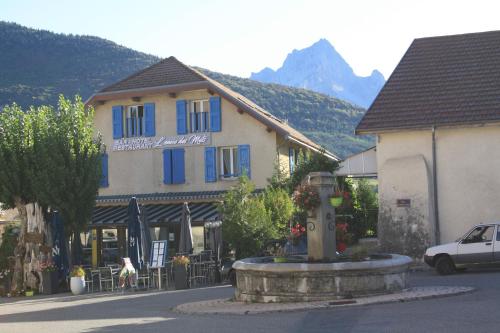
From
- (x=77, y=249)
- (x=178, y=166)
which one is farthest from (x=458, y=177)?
(x=178, y=166)

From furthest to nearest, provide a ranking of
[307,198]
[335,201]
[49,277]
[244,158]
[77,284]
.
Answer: [244,158], [49,277], [77,284], [335,201], [307,198]

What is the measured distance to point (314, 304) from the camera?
14562 mm

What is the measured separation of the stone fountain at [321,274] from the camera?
15.2m

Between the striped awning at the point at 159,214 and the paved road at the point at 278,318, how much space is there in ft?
40.0

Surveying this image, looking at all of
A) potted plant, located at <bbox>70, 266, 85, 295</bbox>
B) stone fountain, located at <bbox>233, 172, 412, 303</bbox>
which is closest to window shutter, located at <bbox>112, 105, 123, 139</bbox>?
potted plant, located at <bbox>70, 266, 85, 295</bbox>

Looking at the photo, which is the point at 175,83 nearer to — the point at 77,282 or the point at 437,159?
the point at 77,282

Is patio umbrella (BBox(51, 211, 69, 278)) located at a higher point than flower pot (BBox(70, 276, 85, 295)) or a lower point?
higher

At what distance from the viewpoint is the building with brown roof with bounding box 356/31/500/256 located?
963 inches

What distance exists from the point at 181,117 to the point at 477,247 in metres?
16.6

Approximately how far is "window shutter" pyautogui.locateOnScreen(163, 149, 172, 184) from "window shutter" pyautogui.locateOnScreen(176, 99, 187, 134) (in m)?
1.03

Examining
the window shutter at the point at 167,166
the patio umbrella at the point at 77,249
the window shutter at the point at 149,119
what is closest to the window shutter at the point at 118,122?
the window shutter at the point at 149,119

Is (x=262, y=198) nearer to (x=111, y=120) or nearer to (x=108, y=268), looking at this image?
(x=108, y=268)

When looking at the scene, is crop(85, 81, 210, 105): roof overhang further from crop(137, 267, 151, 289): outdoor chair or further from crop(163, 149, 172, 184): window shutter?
crop(137, 267, 151, 289): outdoor chair

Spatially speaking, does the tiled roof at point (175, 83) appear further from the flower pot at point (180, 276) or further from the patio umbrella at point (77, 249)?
the flower pot at point (180, 276)
